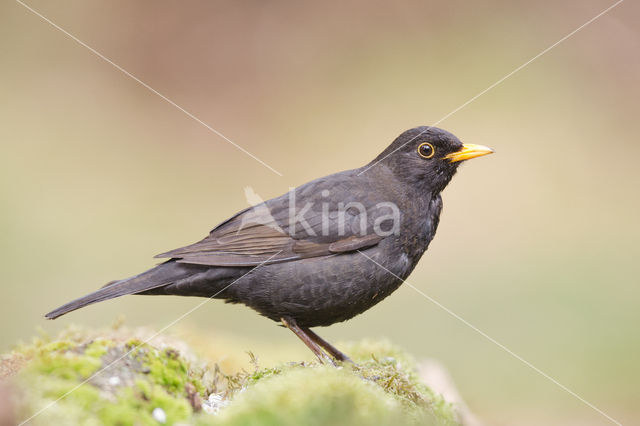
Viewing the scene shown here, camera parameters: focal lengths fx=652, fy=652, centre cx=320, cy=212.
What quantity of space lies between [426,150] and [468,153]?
1.04 feet

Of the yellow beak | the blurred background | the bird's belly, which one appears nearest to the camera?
the bird's belly

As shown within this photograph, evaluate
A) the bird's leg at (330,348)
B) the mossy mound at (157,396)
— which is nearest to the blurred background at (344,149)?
the bird's leg at (330,348)

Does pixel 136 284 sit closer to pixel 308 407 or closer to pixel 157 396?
pixel 157 396

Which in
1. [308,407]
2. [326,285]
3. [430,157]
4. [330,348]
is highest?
[430,157]

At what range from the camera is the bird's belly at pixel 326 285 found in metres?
4.38

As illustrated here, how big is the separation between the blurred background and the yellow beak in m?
4.42

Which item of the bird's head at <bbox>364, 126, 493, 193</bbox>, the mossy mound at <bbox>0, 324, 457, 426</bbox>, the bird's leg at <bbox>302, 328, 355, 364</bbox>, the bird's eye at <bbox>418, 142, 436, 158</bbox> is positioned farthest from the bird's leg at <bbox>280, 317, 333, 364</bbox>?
the bird's eye at <bbox>418, 142, 436, 158</bbox>

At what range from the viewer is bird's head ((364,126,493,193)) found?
16.2 feet

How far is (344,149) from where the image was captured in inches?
551

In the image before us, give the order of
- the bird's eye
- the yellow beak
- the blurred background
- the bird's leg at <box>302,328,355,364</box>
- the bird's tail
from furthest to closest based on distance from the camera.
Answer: the blurred background, the bird's eye, the yellow beak, the bird's leg at <box>302,328,355,364</box>, the bird's tail

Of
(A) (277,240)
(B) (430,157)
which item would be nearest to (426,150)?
(B) (430,157)

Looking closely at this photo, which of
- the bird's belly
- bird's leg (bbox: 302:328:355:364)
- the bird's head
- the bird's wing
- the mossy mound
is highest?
the bird's head

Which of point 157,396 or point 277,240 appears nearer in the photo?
point 157,396

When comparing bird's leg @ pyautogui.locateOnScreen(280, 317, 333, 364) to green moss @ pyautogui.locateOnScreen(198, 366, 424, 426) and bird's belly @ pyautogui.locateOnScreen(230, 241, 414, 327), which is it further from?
green moss @ pyautogui.locateOnScreen(198, 366, 424, 426)
